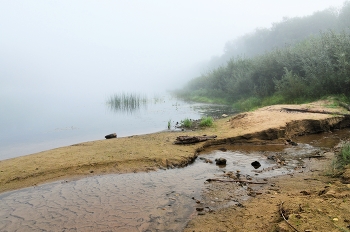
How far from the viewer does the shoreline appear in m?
6.08

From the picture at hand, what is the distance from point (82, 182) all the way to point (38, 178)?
120 cm

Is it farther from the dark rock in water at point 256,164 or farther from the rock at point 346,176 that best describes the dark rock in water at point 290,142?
the rock at point 346,176

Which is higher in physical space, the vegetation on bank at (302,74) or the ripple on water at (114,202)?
the vegetation on bank at (302,74)

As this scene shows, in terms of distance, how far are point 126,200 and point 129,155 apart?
2624mm

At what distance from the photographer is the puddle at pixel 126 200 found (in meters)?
3.86

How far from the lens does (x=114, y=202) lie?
4574 millimetres

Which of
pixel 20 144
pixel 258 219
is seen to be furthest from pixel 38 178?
pixel 20 144

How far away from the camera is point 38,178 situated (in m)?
5.88

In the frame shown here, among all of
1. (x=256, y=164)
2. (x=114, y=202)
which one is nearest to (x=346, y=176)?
(x=256, y=164)

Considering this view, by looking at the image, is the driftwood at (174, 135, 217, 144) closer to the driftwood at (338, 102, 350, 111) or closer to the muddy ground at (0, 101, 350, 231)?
the muddy ground at (0, 101, 350, 231)

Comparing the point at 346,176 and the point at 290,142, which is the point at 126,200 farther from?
the point at 290,142

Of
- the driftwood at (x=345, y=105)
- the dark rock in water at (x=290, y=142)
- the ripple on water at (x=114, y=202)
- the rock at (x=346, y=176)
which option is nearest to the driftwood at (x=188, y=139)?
the ripple on water at (x=114, y=202)

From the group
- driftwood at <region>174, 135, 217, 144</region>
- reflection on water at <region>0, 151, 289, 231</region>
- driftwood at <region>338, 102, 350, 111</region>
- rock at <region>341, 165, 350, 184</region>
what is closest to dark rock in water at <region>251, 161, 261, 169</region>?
reflection on water at <region>0, 151, 289, 231</region>

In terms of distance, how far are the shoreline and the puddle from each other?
445mm
